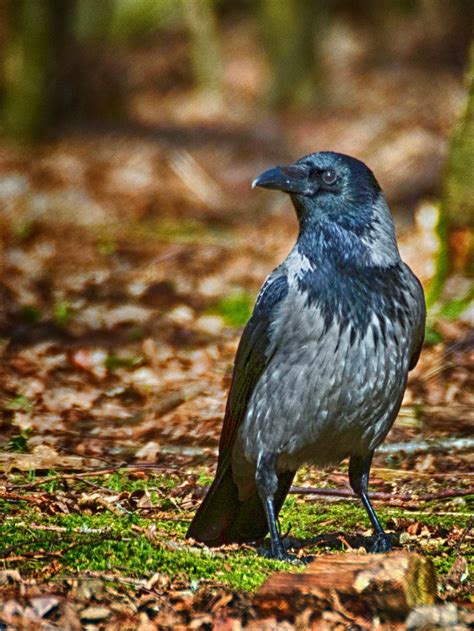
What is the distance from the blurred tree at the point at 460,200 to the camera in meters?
7.64

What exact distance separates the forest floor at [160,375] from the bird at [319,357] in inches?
9.3

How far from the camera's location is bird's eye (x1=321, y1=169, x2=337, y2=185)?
4934 mm

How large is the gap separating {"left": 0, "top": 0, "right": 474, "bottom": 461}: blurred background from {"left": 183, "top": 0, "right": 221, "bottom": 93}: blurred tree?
0.12 feet

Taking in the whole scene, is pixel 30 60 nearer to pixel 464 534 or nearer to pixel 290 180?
pixel 290 180

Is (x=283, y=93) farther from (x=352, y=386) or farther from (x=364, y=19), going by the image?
(x=352, y=386)

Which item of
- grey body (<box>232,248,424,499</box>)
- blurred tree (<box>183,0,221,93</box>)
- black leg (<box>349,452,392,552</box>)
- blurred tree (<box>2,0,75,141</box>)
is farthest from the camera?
blurred tree (<box>183,0,221,93</box>)

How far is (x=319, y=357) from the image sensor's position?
4.64 metres

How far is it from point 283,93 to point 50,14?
177 inches

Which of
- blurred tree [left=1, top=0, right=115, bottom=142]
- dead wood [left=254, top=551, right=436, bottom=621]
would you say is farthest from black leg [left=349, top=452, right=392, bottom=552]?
blurred tree [left=1, top=0, right=115, bottom=142]

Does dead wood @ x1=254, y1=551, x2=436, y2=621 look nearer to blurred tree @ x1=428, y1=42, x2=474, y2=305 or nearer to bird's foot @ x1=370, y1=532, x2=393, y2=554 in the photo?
bird's foot @ x1=370, y1=532, x2=393, y2=554

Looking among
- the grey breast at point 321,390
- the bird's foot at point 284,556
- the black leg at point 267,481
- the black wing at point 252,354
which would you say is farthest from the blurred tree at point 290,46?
the bird's foot at point 284,556

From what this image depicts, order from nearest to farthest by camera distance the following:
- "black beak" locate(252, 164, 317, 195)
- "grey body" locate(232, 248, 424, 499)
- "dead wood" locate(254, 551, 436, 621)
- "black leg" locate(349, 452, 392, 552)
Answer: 1. "dead wood" locate(254, 551, 436, 621)
2. "grey body" locate(232, 248, 424, 499)
3. "black leg" locate(349, 452, 392, 552)
4. "black beak" locate(252, 164, 317, 195)

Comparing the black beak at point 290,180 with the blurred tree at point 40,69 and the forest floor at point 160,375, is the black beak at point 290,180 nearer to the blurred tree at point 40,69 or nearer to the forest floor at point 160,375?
the forest floor at point 160,375

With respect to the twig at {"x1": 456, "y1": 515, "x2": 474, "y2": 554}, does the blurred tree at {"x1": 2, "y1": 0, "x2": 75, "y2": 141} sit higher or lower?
higher
